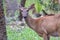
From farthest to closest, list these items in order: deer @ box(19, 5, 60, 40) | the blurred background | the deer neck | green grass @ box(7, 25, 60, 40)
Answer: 1. the blurred background
2. green grass @ box(7, 25, 60, 40)
3. the deer neck
4. deer @ box(19, 5, 60, 40)

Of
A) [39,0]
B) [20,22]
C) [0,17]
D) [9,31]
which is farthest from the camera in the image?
[39,0]

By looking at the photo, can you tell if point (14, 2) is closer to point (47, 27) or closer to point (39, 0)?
point (39, 0)

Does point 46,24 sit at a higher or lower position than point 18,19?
higher

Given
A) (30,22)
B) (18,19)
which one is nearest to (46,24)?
(30,22)

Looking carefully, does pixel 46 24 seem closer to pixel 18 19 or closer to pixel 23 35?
pixel 23 35

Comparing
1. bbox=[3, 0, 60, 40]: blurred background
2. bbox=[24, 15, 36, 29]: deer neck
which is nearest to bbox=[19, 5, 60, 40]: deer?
bbox=[24, 15, 36, 29]: deer neck

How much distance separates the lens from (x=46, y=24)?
1040 centimetres

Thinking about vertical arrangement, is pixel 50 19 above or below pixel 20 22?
above

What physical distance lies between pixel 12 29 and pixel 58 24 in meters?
3.85

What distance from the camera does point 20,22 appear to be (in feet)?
49.4

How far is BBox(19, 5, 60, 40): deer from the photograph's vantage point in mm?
10156

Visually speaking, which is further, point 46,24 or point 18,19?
point 18,19

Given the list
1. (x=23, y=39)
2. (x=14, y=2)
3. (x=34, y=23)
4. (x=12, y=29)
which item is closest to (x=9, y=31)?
(x=12, y=29)

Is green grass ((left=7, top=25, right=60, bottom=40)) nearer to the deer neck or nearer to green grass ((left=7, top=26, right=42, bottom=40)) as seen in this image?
green grass ((left=7, top=26, right=42, bottom=40))
